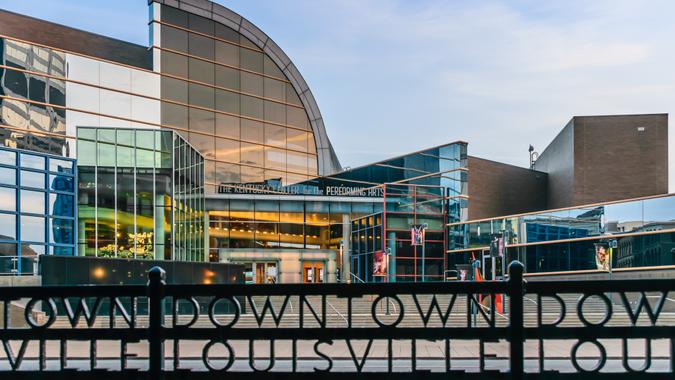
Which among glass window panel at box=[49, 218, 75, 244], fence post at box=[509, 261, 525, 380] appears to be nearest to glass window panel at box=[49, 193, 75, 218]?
glass window panel at box=[49, 218, 75, 244]

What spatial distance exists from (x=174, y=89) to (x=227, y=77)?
5612mm

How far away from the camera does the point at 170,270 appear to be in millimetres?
27500

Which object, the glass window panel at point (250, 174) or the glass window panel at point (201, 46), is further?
the glass window panel at point (250, 174)

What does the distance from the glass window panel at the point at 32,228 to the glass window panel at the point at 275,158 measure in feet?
87.8

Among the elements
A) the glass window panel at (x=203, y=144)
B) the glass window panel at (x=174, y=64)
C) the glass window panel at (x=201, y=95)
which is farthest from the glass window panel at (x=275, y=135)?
the glass window panel at (x=174, y=64)

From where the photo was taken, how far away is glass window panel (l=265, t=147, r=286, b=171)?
5891 cm

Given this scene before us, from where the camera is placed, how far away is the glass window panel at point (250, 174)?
57281 millimetres

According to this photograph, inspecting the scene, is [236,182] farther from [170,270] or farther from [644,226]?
[644,226]

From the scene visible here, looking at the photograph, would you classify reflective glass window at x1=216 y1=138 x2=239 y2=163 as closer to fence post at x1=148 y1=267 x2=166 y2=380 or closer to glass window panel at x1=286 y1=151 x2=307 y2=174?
glass window panel at x1=286 y1=151 x2=307 y2=174

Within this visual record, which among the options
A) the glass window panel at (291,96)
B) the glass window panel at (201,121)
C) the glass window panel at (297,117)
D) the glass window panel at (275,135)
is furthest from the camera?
the glass window panel at (291,96)

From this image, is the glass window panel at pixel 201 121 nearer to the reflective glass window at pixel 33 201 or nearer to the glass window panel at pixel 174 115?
the glass window panel at pixel 174 115

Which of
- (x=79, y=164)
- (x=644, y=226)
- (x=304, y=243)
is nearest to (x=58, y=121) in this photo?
(x=79, y=164)

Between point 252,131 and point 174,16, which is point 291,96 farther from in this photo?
point 174,16

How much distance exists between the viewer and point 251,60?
→ 58875 mm
